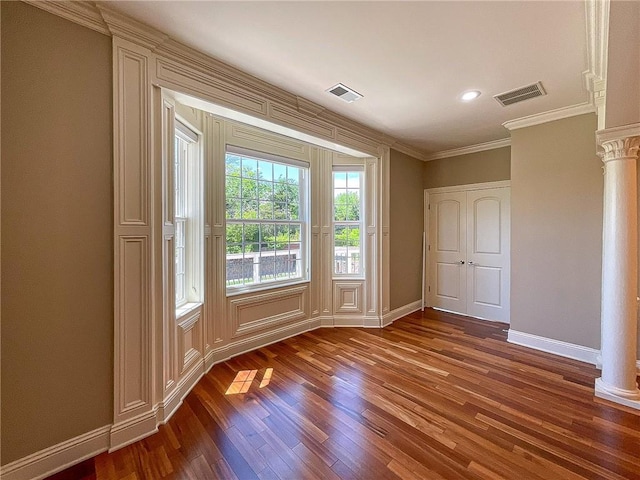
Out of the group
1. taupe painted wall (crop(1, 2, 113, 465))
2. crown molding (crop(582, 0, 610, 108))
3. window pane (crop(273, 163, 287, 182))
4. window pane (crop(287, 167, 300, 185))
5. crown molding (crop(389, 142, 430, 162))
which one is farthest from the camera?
crown molding (crop(389, 142, 430, 162))

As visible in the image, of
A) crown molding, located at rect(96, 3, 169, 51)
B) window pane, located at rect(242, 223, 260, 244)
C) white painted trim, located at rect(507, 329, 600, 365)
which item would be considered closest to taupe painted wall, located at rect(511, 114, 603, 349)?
white painted trim, located at rect(507, 329, 600, 365)

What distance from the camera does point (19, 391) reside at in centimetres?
144

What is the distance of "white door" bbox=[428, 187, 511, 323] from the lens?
409cm

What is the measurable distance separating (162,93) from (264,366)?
2.56 metres

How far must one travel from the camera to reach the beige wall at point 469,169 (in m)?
4.09

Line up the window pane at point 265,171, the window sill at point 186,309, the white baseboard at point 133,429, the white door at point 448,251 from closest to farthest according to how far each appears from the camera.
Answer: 1. the white baseboard at point 133,429
2. the window sill at point 186,309
3. the window pane at point 265,171
4. the white door at point 448,251

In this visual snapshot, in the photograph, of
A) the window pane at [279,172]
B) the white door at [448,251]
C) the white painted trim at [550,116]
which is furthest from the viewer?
the white door at [448,251]

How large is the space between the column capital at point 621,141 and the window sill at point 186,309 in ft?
12.4

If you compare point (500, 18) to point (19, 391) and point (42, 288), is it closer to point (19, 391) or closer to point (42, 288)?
point (42, 288)

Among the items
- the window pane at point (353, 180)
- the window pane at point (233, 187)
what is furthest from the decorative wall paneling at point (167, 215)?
the window pane at point (353, 180)

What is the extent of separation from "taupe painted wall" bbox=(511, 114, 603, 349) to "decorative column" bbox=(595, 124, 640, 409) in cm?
70

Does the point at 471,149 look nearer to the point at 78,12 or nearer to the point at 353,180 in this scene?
the point at 353,180

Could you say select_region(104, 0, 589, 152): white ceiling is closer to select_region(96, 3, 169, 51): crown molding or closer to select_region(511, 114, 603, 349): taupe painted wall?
select_region(96, 3, 169, 51): crown molding

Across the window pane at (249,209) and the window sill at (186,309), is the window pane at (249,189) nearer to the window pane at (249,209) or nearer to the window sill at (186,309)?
the window pane at (249,209)
